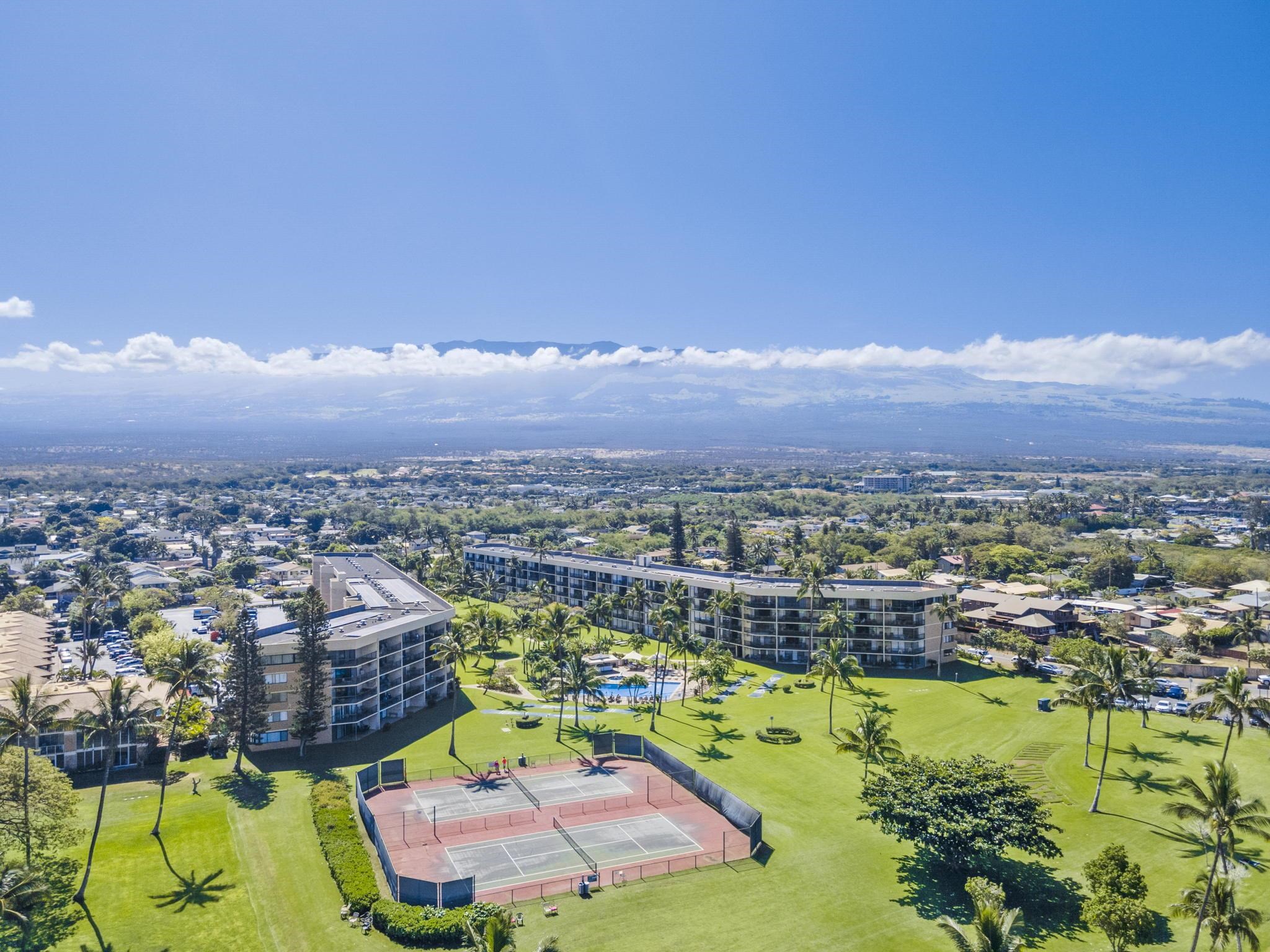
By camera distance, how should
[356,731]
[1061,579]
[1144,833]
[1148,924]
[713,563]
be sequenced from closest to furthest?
[1148,924] → [1144,833] → [356,731] → [1061,579] → [713,563]

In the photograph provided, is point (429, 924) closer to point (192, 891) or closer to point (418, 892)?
point (418, 892)

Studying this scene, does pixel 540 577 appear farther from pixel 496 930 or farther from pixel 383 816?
pixel 496 930

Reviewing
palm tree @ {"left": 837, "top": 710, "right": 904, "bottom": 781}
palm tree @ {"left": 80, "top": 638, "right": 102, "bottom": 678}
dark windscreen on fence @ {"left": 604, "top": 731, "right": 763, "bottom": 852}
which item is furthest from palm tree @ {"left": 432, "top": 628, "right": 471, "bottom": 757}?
palm tree @ {"left": 80, "top": 638, "right": 102, "bottom": 678}

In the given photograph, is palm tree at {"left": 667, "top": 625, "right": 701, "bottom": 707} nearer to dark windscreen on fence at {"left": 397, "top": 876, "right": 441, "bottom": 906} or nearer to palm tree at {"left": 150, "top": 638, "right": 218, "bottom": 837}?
dark windscreen on fence at {"left": 397, "top": 876, "right": 441, "bottom": 906}

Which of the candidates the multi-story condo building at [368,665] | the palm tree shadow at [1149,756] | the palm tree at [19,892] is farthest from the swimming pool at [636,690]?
the palm tree at [19,892]

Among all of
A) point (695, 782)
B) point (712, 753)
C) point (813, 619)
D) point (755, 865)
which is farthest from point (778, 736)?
point (813, 619)

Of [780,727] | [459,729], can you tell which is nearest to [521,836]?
[459,729]
